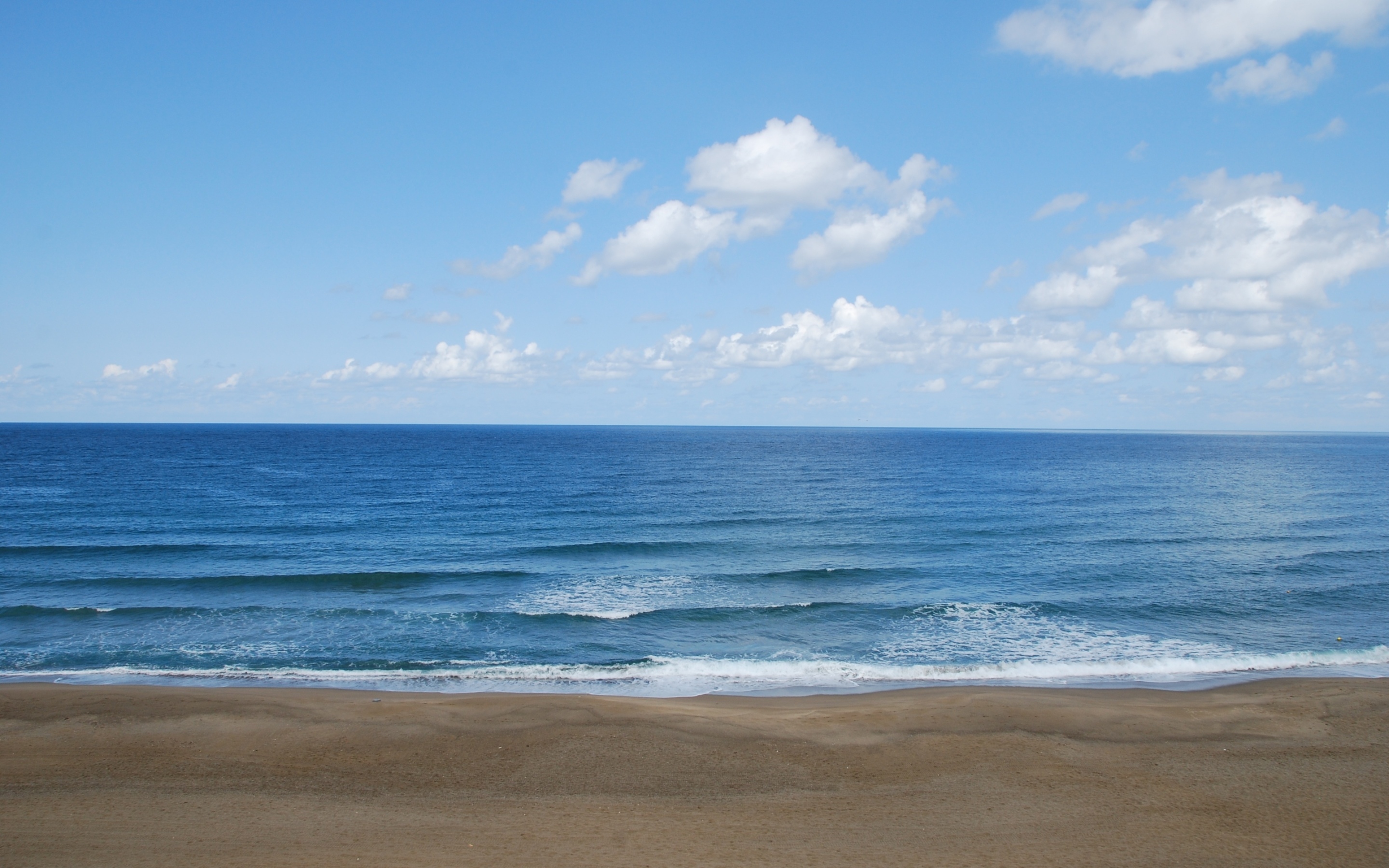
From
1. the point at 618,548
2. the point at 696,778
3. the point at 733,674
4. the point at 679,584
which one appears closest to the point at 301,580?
the point at 618,548

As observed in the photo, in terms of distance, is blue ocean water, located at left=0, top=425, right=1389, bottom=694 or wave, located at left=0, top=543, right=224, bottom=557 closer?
blue ocean water, located at left=0, top=425, right=1389, bottom=694

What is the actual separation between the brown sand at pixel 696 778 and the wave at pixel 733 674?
1355 millimetres

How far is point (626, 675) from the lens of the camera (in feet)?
74.4

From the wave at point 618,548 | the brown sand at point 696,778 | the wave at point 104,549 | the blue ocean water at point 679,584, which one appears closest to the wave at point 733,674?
the blue ocean water at point 679,584

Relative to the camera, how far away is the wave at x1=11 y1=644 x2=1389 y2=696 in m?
21.8

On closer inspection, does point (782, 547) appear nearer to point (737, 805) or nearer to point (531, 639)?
point (531, 639)

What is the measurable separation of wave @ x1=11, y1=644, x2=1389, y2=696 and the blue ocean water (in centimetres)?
10

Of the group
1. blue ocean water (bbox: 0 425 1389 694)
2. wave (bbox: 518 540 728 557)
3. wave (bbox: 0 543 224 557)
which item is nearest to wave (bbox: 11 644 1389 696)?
blue ocean water (bbox: 0 425 1389 694)

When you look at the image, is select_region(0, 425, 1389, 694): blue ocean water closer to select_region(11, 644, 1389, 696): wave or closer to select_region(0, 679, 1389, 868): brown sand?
select_region(11, 644, 1389, 696): wave

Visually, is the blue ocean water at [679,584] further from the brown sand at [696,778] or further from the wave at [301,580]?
the brown sand at [696,778]

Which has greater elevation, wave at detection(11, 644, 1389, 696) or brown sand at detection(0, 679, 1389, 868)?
brown sand at detection(0, 679, 1389, 868)

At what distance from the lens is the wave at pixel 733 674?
71.6ft

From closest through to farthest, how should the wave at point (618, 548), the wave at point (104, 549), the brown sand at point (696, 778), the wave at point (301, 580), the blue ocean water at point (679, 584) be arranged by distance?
the brown sand at point (696, 778)
the blue ocean water at point (679, 584)
the wave at point (301, 580)
the wave at point (104, 549)
the wave at point (618, 548)

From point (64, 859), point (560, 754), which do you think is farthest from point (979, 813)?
point (64, 859)
